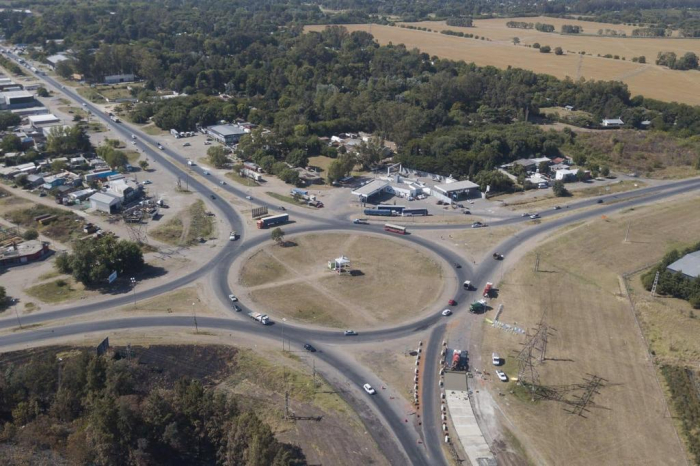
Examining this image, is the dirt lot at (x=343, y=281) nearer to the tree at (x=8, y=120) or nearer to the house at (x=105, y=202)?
the house at (x=105, y=202)

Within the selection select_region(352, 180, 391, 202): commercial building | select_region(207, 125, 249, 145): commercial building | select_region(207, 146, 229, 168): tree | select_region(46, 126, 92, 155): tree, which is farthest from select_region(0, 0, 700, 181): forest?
select_region(46, 126, 92, 155): tree

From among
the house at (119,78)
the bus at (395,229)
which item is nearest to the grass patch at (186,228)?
the bus at (395,229)

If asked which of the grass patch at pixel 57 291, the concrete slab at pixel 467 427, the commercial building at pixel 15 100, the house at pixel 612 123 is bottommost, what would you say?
the concrete slab at pixel 467 427

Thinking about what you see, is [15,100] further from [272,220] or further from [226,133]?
[272,220]

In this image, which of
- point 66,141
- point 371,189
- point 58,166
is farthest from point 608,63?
point 58,166

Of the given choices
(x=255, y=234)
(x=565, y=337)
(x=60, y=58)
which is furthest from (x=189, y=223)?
(x=60, y=58)

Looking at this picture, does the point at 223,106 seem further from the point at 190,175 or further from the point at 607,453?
the point at 607,453

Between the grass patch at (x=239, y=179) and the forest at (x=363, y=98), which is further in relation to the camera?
the forest at (x=363, y=98)
